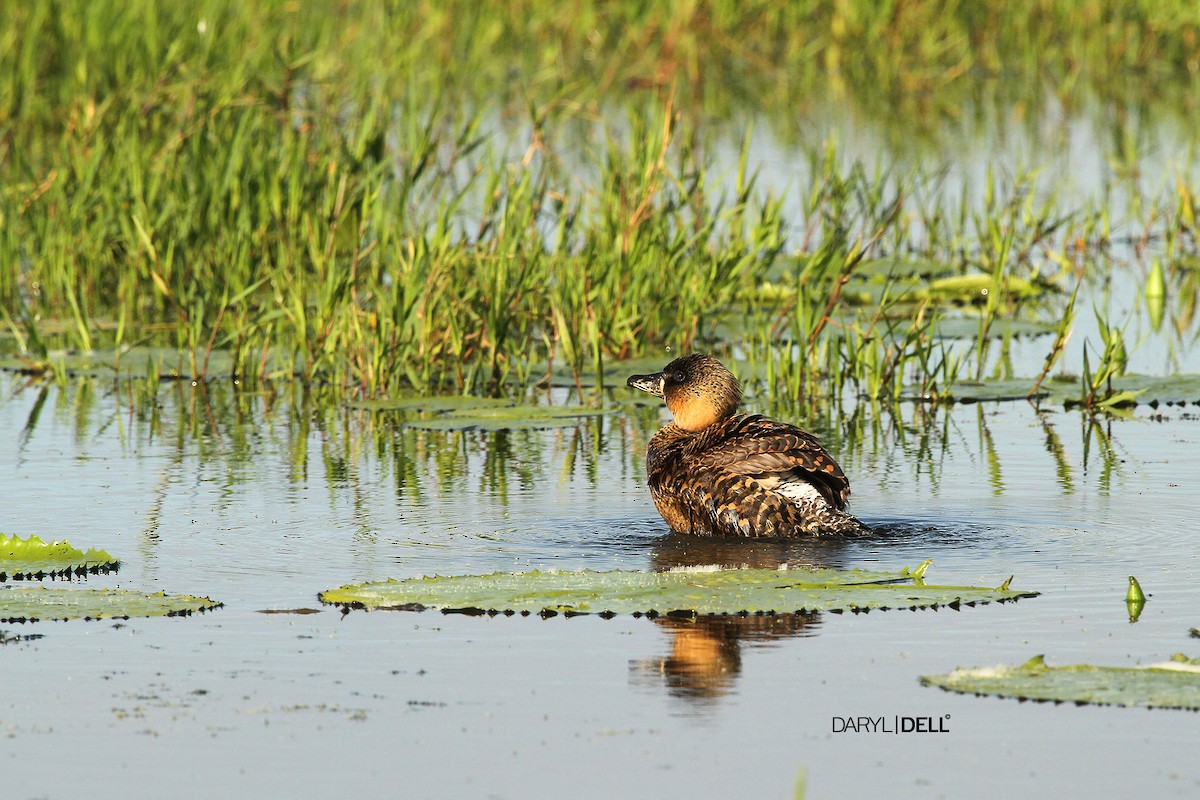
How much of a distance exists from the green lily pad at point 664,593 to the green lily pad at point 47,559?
2.89 feet

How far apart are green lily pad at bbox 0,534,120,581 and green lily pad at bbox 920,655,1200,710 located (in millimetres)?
2839

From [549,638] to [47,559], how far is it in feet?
6.18

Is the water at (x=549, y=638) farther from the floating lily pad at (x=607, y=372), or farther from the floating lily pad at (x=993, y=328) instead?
the floating lily pad at (x=993, y=328)

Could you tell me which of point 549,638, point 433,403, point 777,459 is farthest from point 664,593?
point 433,403

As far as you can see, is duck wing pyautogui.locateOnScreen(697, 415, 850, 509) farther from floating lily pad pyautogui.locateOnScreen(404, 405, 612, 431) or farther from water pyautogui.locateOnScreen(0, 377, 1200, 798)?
floating lily pad pyautogui.locateOnScreen(404, 405, 612, 431)

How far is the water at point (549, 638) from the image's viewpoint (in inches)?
189

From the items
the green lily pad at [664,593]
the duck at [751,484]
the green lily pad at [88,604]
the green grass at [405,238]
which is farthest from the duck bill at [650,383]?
the green lily pad at [88,604]

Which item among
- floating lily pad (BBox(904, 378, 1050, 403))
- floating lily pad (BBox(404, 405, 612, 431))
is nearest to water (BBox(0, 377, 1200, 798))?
floating lily pad (BBox(404, 405, 612, 431))

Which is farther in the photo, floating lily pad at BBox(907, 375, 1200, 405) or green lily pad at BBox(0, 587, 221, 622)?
floating lily pad at BBox(907, 375, 1200, 405)

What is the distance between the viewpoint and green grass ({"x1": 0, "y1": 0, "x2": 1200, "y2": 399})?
10766mm

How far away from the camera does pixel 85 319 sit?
1161cm

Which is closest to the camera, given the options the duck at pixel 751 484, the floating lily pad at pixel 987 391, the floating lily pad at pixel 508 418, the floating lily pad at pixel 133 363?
the duck at pixel 751 484

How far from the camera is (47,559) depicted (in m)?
6.91

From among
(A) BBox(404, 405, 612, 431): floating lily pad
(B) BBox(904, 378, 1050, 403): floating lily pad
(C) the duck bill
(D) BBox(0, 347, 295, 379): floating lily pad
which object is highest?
(D) BBox(0, 347, 295, 379): floating lily pad
